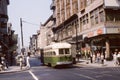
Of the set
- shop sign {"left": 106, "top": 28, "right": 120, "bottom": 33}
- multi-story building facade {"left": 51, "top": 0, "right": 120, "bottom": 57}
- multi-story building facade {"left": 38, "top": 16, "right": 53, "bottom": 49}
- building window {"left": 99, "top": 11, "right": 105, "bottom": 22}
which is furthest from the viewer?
multi-story building facade {"left": 38, "top": 16, "right": 53, "bottom": 49}

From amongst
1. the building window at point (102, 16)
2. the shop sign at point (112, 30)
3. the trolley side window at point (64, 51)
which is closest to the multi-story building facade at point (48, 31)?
the building window at point (102, 16)

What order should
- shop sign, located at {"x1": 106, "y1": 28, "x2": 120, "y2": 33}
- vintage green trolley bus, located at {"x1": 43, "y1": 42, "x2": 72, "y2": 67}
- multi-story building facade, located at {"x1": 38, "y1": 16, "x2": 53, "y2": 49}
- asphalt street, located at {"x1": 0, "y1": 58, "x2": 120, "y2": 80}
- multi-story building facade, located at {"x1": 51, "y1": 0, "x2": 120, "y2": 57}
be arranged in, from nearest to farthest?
asphalt street, located at {"x1": 0, "y1": 58, "x2": 120, "y2": 80}
vintage green trolley bus, located at {"x1": 43, "y1": 42, "x2": 72, "y2": 67}
shop sign, located at {"x1": 106, "y1": 28, "x2": 120, "y2": 33}
multi-story building facade, located at {"x1": 51, "y1": 0, "x2": 120, "y2": 57}
multi-story building facade, located at {"x1": 38, "y1": 16, "x2": 53, "y2": 49}

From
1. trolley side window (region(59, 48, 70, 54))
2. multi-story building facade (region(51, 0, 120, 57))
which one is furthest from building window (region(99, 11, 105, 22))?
trolley side window (region(59, 48, 70, 54))

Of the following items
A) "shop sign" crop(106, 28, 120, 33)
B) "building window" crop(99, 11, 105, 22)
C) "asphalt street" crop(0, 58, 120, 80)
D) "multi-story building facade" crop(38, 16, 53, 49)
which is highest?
"multi-story building facade" crop(38, 16, 53, 49)

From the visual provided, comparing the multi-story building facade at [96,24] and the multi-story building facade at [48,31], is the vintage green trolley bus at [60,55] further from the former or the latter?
the multi-story building facade at [48,31]

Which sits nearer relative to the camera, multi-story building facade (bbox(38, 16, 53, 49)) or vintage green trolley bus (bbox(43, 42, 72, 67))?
vintage green trolley bus (bbox(43, 42, 72, 67))

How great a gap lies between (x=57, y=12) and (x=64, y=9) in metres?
7.65

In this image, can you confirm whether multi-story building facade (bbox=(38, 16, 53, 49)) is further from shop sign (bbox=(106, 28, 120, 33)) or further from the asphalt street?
the asphalt street

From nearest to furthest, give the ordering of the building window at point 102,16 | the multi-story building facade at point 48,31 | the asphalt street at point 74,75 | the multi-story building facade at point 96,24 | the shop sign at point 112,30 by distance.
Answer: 1. the asphalt street at point 74,75
2. the shop sign at point 112,30
3. the multi-story building facade at point 96,24
4. the building window at point 102,16
5. the multi-story building facade at point 48,31

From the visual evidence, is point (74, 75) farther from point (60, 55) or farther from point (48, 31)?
point (48, 31)

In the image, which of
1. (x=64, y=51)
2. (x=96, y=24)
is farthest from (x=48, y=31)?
(x=64, y=51)

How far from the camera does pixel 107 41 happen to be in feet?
164

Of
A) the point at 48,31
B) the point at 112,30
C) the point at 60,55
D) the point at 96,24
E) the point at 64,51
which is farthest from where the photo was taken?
the point at 48,31

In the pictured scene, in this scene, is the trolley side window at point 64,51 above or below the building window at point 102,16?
below
